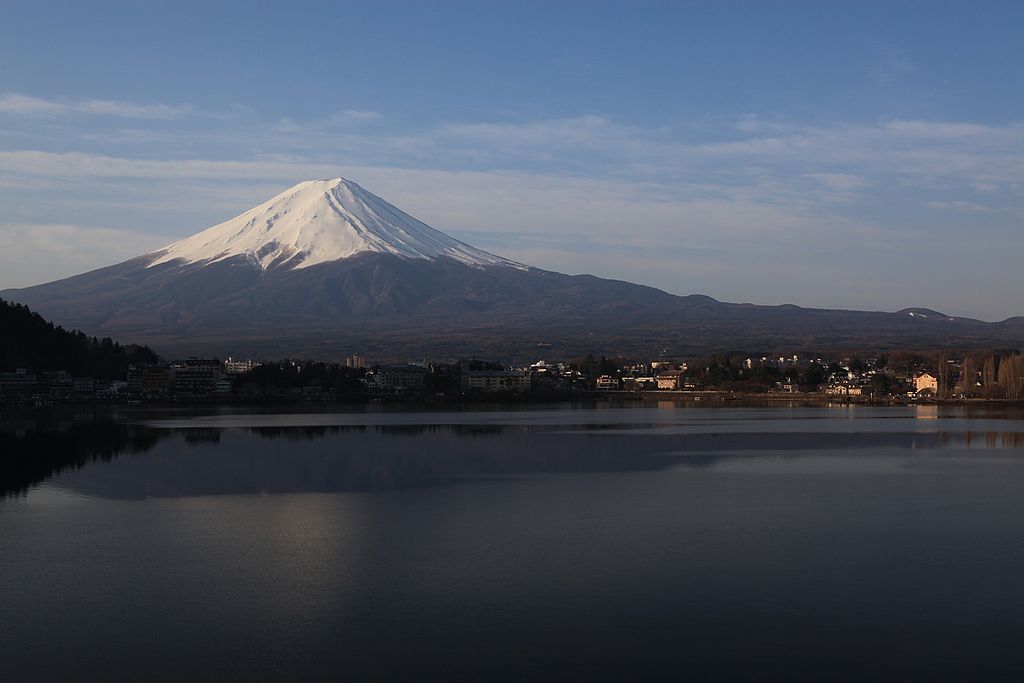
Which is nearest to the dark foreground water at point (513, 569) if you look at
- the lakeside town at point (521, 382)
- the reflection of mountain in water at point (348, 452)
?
the reflection of mountain in water at point (348, 452)

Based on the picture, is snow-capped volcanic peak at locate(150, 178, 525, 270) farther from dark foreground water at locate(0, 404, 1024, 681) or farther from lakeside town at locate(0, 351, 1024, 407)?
dark foreground water at locate(0, 404, 1024, 681)

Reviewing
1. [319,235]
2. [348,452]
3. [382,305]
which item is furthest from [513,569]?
[319,235]

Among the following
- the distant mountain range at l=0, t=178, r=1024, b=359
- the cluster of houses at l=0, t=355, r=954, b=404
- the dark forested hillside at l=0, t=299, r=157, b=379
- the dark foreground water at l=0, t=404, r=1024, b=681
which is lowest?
the dark foreground water at l=0, t=404, r=1024, b=681

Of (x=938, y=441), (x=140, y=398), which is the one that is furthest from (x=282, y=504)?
(x=140, y=398)

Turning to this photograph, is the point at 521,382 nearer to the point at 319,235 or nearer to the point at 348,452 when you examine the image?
the point at 348,452

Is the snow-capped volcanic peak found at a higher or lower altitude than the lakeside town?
higher

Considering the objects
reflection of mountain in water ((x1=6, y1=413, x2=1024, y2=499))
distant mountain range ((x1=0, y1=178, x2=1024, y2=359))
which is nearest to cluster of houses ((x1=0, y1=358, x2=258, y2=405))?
reflection of mountain in water ((x1=6, y1=413, x2=1024, y2=499))

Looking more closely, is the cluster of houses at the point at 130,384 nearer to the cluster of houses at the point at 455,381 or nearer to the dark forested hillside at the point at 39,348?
the cluster of houses at the point at 455,381
